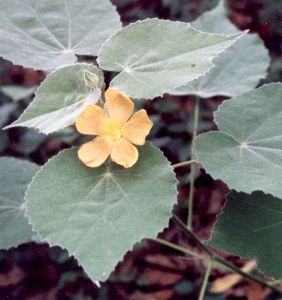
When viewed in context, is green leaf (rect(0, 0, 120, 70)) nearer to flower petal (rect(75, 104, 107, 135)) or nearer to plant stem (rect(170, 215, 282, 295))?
flower petal (rect(75, 104, 107, 135))

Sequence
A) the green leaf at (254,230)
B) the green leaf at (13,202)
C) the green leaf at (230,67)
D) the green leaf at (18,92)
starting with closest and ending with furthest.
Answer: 1. the green leaf at (254,230)
2. the green leaf at (13,202)
3. the green leaf at (230,67)
4. the green leaf at (18,92)

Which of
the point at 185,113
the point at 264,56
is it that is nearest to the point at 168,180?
the point at 264,56

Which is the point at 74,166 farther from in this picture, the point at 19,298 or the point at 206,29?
the point at 19,298

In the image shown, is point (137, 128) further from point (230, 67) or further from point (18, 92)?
point (18, 92)

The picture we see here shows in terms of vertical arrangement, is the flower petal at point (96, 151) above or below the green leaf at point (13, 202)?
above

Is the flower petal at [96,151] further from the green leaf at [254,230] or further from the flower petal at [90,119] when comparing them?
the green leaf at [254,230]

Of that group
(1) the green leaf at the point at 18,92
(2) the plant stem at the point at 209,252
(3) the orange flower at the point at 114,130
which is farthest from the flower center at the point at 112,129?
(1) the green leaf at the point at 18,92

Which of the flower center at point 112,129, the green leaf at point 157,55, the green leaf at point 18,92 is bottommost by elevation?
the green leaf at point 18,92
